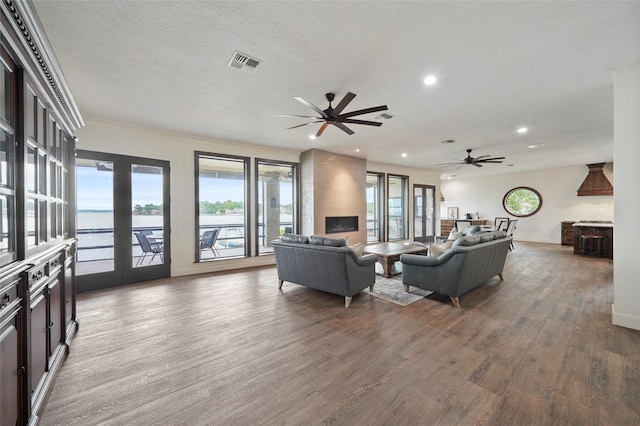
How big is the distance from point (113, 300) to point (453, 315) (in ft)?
15.5

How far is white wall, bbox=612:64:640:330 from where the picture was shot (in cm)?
279

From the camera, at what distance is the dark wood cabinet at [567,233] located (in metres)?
8.94

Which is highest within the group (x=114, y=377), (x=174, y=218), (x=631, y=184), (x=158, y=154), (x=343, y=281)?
(x=158, y=154)

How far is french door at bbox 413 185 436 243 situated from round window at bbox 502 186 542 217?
3155 millimetres

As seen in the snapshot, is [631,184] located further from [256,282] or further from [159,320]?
[159,320]

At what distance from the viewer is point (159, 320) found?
3125 millimetres

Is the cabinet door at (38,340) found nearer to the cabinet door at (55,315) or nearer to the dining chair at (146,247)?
the cabinet door at (55,315)

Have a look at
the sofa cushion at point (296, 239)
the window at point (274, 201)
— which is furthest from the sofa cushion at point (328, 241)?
the window at point (274, 201)

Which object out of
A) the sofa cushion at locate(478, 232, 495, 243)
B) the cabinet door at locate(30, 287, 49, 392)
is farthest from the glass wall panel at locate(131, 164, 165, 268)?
the sofa cushion at locate(478, 232, 495, 243)

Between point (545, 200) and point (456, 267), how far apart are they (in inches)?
361

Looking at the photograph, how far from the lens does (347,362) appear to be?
89.3 inches

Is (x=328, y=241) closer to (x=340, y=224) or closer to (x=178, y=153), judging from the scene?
(x=340, y=224)

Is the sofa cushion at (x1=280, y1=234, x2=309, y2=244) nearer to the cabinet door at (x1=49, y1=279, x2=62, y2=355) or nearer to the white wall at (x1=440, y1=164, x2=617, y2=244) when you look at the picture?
the cabinet door at (x1=49, y1=279, x2=62, y2=355)

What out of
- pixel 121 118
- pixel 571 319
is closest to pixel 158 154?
pixel 121 118
